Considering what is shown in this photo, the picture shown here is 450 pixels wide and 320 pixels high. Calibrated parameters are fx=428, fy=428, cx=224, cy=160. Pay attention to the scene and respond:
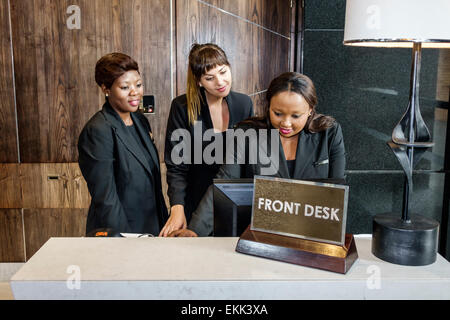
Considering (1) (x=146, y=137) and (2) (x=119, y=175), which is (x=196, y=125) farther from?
(2) (x=119, y=175)

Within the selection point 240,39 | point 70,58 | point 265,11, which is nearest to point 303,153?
point 240,39

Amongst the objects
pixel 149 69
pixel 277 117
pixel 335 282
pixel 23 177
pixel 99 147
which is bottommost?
pixel 23 177

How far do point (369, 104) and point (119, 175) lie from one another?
1.60 m

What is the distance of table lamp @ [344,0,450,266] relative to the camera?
1089 mm

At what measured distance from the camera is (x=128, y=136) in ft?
6.91

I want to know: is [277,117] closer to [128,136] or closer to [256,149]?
[256,149]

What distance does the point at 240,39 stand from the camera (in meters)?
3.12

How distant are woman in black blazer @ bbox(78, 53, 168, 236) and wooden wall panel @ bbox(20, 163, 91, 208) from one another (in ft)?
3.67

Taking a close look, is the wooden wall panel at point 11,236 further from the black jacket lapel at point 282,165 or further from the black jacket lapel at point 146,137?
the black jacket lapel at point 282,165

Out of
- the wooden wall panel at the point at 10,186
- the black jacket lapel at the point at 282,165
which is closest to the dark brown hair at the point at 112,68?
the black jacket lapel at the point at 282,165

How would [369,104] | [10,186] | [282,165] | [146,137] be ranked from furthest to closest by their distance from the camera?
[10,186] → [369,104] → [146,137] → [282,165]
